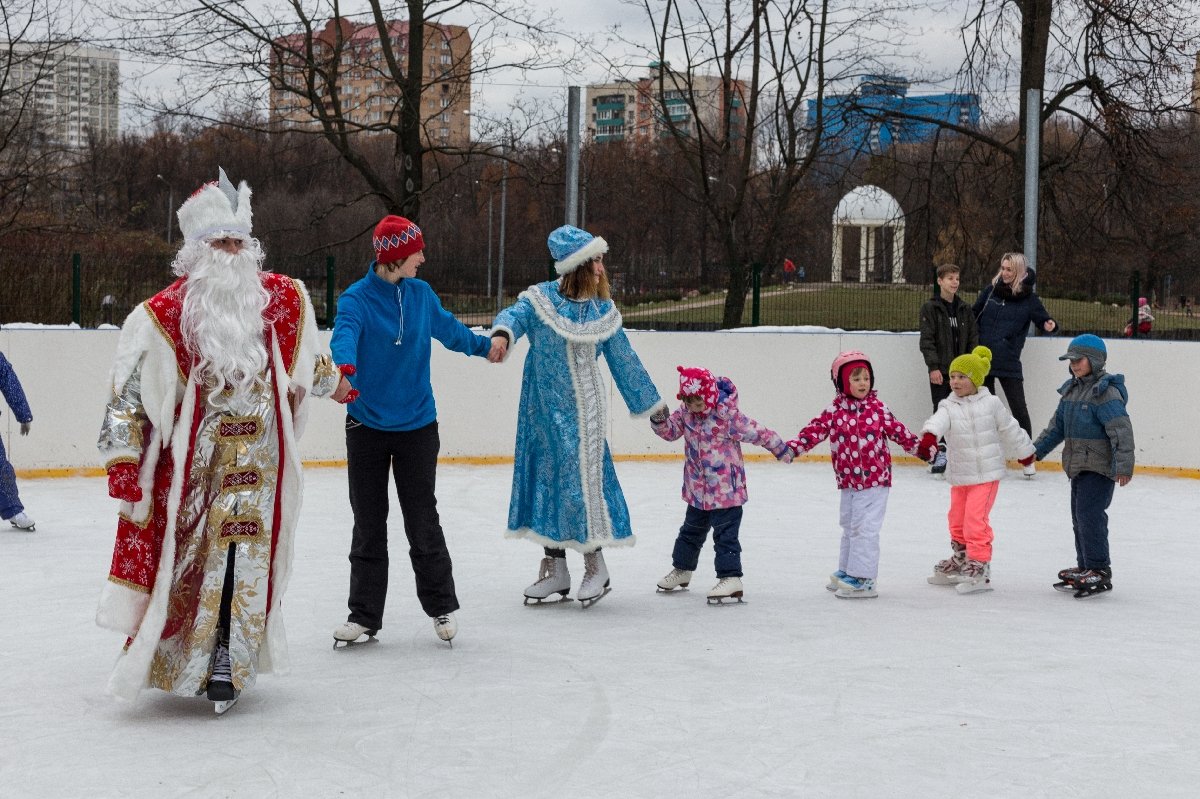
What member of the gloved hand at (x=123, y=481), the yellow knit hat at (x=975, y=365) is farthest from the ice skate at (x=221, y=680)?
the yellow knit hat at (x=975, y=365)

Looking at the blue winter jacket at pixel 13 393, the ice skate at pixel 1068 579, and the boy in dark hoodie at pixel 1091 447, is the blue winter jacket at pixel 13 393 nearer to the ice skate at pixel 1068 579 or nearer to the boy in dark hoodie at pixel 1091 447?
the boy in dark hoodie at pixel 1091 447

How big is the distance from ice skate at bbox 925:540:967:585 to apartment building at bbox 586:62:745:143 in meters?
14.1

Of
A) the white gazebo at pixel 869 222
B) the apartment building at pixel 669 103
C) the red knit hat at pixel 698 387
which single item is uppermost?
the apartment building at pixel 669 103

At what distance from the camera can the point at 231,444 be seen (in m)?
3.95

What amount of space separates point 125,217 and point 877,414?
24.1 meters

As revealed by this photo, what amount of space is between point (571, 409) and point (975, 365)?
71.9 inches

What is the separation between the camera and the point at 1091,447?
578 cm

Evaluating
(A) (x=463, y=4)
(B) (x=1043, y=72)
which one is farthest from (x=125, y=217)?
(B) (x=1043, y=72)

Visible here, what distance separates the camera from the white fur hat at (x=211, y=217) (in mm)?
3998

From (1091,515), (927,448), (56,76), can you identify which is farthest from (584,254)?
(56,76)

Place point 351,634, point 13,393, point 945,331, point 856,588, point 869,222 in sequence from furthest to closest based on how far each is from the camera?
point 869,222 → point 945,331 → point 13,393 → point 856,588 → point 351,634

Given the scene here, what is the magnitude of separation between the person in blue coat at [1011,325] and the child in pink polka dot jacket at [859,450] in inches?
182

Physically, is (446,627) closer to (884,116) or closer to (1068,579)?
(1068,579)

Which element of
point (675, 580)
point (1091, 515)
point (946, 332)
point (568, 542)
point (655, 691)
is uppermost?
point (946, 332)
